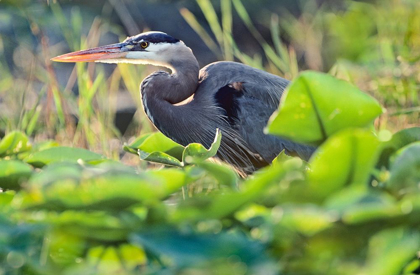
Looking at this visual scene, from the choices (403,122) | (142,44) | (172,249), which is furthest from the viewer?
(403,122)

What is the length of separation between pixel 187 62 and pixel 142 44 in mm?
221

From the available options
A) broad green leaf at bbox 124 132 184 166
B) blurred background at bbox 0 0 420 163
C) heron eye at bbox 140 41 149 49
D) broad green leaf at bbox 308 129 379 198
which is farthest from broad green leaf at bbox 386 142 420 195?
heron eye at bbox 140 41 149 49

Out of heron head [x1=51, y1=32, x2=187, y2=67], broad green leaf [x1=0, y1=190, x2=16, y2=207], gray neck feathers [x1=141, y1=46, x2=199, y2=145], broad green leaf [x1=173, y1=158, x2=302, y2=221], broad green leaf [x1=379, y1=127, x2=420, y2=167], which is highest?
broad green leaf [x1=173, y1=158, x2=302, y2=221]

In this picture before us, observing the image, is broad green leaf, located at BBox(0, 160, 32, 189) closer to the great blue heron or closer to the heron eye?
the great blue heron

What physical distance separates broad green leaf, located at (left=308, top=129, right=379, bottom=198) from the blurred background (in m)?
1.11

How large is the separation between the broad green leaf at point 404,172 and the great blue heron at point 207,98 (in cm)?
181

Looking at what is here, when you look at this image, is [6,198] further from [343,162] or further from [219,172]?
[343,162]

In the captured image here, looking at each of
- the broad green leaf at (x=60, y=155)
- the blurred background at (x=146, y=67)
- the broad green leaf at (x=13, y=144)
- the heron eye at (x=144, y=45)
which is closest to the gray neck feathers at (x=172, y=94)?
the heron eye at (x=144, y=45)

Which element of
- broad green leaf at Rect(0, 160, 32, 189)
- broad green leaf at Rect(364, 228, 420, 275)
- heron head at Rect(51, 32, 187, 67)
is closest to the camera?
broad green leaf at Rect(364, 228, 420, 275)

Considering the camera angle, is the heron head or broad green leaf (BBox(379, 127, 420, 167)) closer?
broad green leaf (BBox(379, 127, 420, 167))

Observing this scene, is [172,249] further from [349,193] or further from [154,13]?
[154,13]

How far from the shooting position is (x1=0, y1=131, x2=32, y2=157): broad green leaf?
169 centimetres

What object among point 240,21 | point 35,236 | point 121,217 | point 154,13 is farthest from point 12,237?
point 240,21

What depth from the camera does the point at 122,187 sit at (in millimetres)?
970
